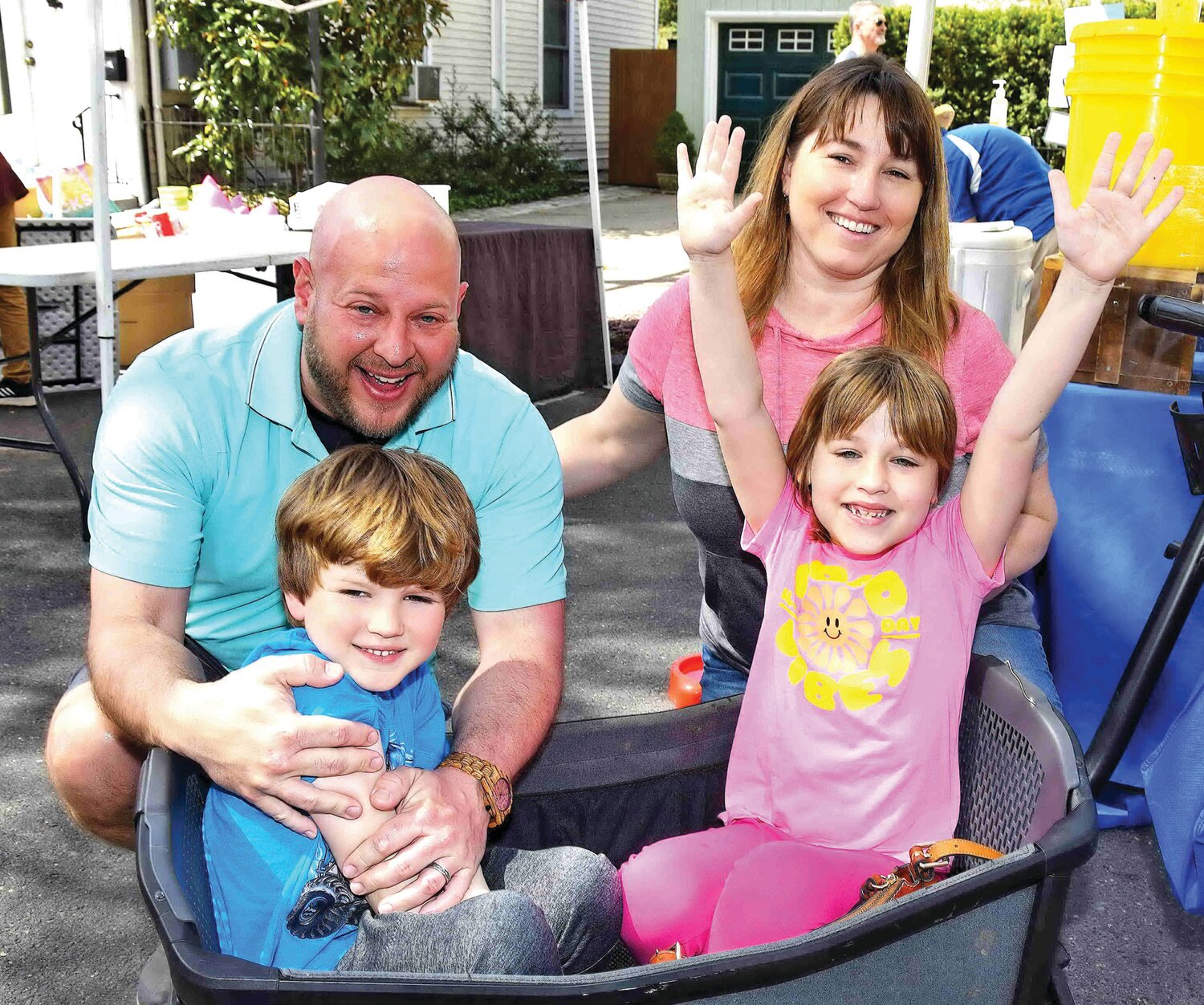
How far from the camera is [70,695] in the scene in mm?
2164

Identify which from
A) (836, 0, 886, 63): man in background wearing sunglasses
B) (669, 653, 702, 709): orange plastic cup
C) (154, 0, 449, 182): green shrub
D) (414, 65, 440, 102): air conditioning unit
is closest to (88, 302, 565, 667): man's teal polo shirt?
(669, 653, 702, 709): orange plastic cup

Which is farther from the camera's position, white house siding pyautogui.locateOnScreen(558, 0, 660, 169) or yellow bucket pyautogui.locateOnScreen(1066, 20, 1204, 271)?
white house siding pyautogui.locateOnScreen(558, 0, 660, 169)

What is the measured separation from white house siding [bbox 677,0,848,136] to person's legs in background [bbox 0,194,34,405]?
14.3 metres

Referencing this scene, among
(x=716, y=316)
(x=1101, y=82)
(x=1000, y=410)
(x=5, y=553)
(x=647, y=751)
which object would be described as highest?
(x=1101, y=82)

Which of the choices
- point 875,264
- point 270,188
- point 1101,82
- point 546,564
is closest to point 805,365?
point 875,264

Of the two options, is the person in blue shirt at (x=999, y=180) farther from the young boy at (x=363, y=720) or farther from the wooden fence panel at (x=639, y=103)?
the wooden fence panel at (x=639, y=103)

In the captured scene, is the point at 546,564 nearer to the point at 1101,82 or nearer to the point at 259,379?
the point at 259,379

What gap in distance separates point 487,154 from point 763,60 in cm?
574

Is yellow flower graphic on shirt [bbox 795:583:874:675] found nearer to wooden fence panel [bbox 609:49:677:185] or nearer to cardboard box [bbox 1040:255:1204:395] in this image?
cardboard box [bbox 1040:255:1204:395]

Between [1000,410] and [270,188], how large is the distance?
33.6 ft

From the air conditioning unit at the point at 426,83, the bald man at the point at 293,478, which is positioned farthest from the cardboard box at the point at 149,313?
the air conditioning unit at the point at 426,83

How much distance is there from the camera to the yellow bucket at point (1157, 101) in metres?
2.64

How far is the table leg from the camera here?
15.6ft

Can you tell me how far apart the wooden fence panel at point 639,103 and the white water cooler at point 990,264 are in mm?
16971
